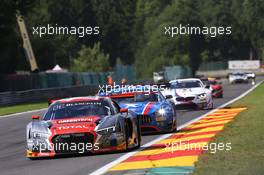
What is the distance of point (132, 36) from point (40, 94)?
3218 inches

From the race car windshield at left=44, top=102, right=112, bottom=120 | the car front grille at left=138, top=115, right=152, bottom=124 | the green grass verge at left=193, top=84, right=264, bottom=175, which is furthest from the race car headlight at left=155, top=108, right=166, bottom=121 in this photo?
the race car windshield at left=44, top=102, right=112, bottom=120

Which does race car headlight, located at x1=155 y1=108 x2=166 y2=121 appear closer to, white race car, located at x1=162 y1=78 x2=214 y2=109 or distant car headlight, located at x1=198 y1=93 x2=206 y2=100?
white race car, located at x1=162 y1=78 x2=214 y2=109

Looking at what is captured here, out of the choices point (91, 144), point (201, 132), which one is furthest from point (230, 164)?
point (201, 132)

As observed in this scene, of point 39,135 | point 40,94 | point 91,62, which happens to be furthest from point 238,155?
point 91,62

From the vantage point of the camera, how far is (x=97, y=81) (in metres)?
63.9

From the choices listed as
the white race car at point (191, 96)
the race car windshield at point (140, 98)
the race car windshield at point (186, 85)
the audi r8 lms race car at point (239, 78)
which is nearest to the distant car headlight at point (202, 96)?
the white race car at point (191, 96)

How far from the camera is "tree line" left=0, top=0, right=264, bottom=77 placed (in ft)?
228

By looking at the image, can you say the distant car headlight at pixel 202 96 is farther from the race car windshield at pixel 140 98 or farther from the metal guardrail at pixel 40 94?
the metal guardrail at pixel 40 94

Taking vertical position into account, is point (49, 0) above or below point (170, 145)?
above

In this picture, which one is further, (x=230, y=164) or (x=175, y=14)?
(x=175, y=14)

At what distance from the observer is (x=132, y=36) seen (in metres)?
130

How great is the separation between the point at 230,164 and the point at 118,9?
118 m

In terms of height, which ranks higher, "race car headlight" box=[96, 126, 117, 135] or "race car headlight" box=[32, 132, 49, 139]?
"race car headlight" box=[96, 126, 117, 135]

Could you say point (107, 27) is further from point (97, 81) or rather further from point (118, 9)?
point (97, 81)
